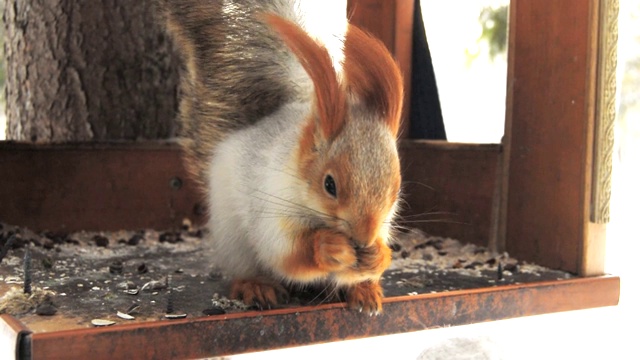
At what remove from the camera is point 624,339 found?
1.89m

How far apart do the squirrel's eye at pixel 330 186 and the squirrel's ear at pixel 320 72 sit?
66 mm

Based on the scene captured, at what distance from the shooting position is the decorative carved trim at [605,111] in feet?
4.58

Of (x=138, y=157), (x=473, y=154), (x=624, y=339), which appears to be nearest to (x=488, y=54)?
(x=473, y=154)

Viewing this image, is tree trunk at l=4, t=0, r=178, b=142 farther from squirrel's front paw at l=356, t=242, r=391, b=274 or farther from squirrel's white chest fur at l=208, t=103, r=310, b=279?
squirrel's front paw at l=356, t=242, r=391, b=274

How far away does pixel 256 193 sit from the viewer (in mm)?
1161

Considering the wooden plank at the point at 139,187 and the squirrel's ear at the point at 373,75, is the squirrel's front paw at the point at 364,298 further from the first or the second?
the wooden plank at the point at 139,187

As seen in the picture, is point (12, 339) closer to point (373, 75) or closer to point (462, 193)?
point (373, 75)

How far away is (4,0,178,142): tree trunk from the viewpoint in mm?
1855

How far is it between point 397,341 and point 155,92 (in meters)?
0.92

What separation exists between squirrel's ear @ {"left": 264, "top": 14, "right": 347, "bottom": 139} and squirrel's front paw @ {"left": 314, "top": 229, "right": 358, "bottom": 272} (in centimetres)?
15

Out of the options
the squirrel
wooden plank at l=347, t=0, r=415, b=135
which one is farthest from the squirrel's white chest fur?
wooden plank at l=347, t=0, r=415, b=135

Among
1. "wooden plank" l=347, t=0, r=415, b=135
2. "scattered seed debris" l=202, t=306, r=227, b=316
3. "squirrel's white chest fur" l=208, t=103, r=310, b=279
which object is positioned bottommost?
"scattered seed debris" l=202, t=306, r=227, b=316

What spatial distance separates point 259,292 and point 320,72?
35cm

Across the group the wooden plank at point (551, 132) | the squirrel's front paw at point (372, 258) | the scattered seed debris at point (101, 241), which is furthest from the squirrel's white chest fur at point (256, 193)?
the wooden plank at point (551, 132)
